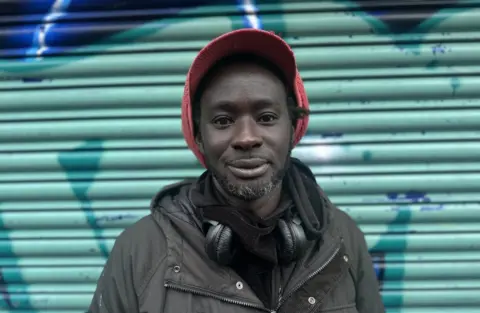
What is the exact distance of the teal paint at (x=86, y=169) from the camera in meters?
2.63

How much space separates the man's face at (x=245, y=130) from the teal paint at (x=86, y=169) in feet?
5.03

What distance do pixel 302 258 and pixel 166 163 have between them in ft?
4.85

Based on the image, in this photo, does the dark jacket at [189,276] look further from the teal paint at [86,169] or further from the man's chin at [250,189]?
the teal paint at [86,169]

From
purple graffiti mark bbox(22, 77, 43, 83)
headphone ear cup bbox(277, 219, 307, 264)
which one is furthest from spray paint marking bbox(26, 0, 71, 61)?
headphone ear cup bbox(277, 219, 307, 264)

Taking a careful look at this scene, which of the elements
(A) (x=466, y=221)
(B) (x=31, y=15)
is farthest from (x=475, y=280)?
(B) (x=31, y=15)

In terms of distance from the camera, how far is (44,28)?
255 cm

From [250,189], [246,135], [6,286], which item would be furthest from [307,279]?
[6,286]

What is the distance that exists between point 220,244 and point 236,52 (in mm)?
813

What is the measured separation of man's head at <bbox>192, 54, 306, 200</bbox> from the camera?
4.46ft

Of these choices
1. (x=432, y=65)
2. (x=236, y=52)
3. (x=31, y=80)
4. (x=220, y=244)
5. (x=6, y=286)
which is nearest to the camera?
(x=220, y=244)

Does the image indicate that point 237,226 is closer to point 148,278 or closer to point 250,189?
point 250,189

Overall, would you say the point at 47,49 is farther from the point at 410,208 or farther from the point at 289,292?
the point at 410,208

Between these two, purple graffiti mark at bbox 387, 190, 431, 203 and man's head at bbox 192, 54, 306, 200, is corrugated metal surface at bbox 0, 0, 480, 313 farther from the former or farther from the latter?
man's head at bbox 192, 54, 306, 200

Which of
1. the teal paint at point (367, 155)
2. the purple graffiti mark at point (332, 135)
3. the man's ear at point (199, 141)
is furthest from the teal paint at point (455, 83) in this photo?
the man's ear at point (199, 141)
